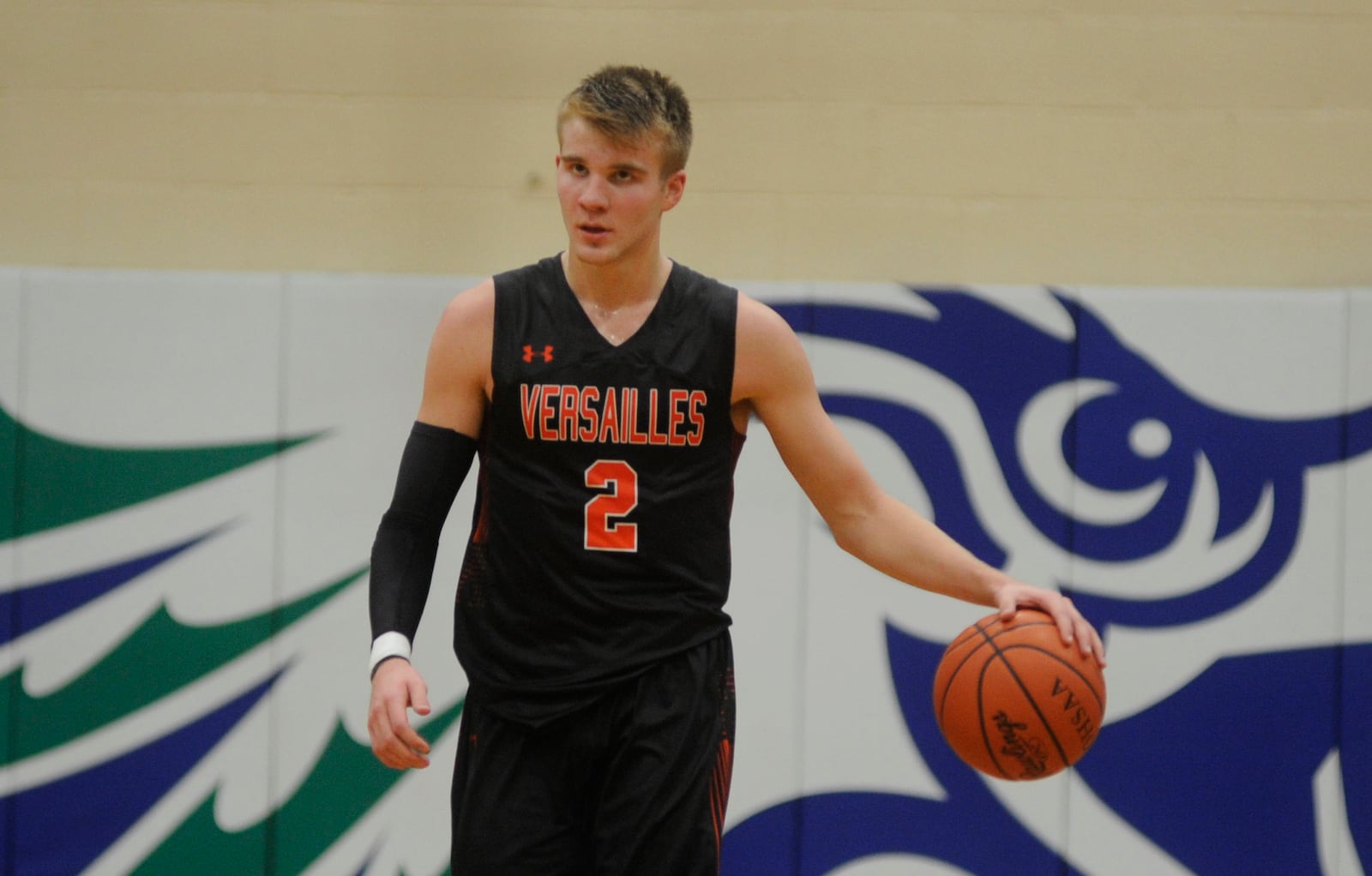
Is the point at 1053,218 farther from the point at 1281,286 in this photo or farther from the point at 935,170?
the point at 1281,286

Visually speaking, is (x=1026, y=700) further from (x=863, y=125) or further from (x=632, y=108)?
(x=863, y=125)

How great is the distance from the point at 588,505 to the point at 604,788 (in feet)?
1.63

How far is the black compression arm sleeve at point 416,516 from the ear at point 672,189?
0.56 meters

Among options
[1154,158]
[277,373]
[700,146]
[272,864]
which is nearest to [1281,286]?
[1154,158]

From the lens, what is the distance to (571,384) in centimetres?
253

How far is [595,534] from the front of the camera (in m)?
2.50

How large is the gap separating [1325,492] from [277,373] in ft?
10.1

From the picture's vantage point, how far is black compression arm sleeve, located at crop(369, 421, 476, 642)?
251 centimetres

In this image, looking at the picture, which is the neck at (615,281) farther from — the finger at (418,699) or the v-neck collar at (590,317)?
the finger at (418,699)

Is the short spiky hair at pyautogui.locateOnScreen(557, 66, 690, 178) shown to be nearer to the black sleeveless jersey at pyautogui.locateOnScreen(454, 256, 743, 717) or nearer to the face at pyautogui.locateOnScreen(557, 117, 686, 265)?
the face at pyautogui.locateOnScreen(557, 117, 686, 265)

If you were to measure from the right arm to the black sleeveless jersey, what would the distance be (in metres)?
0.03

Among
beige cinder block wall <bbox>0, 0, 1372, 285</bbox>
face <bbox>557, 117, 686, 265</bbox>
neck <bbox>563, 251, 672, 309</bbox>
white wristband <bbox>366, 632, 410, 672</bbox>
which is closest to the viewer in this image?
white wristband <bbox>366, 632, 410, 672</bbox>

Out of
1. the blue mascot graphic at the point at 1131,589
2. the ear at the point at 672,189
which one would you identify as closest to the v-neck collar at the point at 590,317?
the ear at the point at 672,189

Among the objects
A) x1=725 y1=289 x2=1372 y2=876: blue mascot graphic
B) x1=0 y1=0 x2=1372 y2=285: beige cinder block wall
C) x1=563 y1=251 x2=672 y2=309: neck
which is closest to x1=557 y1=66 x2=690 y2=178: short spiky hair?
x1=563 y1=251 x2=672 y2=309: neck
